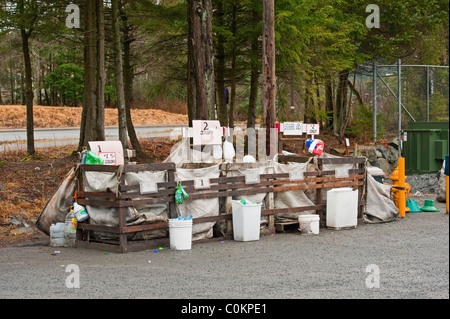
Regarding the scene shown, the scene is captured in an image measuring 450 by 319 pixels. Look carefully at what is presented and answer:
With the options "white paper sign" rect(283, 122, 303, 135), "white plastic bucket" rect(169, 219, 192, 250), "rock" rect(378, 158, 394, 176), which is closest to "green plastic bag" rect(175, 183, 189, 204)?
"white plastic bucket" rect(169, 219, 192, 250)

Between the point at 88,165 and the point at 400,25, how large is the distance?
24.3 metres

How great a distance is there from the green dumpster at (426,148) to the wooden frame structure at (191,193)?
34.5ft

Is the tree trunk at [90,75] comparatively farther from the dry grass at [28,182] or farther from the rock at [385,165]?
the rock at [385,165]

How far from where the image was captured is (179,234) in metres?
11.3

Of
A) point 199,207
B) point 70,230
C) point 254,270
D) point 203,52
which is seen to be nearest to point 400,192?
point 199,207

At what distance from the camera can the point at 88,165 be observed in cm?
1185

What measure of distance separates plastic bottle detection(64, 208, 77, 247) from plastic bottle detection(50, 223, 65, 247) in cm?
12

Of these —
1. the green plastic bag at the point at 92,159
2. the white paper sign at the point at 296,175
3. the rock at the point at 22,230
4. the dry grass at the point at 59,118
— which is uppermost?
the dry grass at the point at 59,118

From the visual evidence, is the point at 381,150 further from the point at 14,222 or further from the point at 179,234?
the point at 179,234

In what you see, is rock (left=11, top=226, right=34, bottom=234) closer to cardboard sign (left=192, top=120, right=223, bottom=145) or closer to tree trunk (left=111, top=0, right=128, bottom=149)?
cardboard sign (left=192, top=120, right=223, bottom=145)

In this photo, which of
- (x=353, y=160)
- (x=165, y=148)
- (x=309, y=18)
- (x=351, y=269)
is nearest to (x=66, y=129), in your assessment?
(x=165, y=148)

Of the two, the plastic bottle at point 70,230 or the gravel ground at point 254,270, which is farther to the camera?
the plastic bottle at point 70,230

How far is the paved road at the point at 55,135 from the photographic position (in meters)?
27.0

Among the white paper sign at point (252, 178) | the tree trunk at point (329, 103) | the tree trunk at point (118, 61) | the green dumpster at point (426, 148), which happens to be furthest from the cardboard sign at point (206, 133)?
the tree trunk at point (329, 103)
